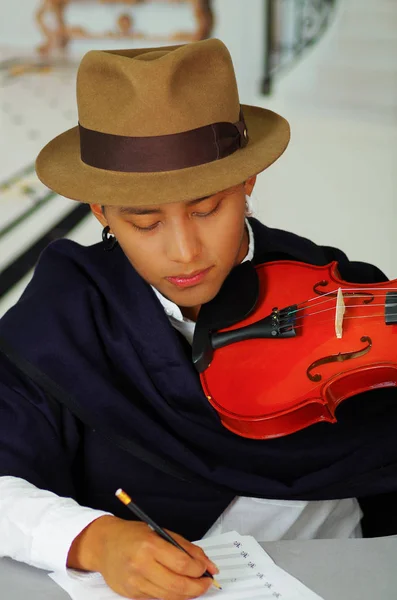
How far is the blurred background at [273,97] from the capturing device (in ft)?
13.2

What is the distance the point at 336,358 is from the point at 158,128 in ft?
1.42

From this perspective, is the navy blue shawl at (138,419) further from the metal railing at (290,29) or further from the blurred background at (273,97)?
the metal railing at (290,29)

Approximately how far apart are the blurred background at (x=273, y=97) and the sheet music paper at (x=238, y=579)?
6.94ft

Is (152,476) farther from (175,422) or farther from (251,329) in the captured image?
(251,329)

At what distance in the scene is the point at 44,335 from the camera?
4.25 feet

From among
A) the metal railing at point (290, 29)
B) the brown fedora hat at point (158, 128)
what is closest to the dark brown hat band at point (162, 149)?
the brown fedora hat at point (158, 128)

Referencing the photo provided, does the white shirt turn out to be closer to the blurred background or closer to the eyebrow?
the eyebrow

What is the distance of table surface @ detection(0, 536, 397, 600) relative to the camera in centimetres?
100

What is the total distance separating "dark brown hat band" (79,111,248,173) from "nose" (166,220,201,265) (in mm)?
82

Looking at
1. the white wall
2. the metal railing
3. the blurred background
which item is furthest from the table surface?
the metal railing

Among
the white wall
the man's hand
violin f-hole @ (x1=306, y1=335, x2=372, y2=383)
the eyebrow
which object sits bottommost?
the white wall

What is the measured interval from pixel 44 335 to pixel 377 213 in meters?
3.21

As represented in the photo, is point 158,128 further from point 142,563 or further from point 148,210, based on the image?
point 142,563

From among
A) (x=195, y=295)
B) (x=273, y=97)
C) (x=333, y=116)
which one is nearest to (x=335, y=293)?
(x=195, y=295)
